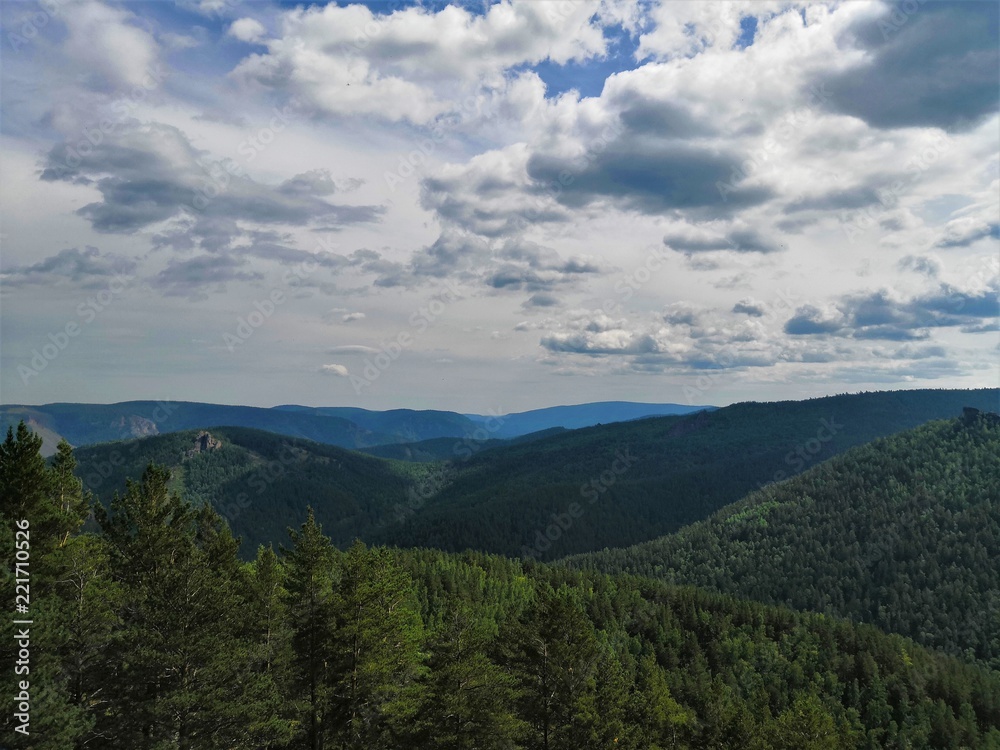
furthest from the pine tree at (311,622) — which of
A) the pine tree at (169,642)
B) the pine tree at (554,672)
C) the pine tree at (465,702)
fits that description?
the pine tree at (554,672)

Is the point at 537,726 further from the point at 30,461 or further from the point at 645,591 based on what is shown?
the point at 645,591

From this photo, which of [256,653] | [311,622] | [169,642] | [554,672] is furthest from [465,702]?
[169,642]

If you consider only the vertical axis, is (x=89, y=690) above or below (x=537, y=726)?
above

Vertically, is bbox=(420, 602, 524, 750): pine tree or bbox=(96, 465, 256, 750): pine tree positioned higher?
Answer: bbox=(96, 465, 256, 750): pine tree

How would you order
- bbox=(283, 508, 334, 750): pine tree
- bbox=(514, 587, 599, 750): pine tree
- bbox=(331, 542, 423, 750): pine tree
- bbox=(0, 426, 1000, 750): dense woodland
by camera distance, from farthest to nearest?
bbox=(514, 587, 599, 750): pine tree, bbox=(283, 508, 334, 750): pine tree, bbox=(331, 542, 423, 750): pine tree, bbox=(0, 426, 1000, 750): dense woodland

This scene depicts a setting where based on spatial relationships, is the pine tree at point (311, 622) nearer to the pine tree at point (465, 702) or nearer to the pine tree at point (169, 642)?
the pine tree at point (169, 642)

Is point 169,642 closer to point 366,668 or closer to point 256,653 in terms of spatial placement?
point 256,653

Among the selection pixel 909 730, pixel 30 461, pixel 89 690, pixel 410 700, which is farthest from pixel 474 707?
pixel 909 730

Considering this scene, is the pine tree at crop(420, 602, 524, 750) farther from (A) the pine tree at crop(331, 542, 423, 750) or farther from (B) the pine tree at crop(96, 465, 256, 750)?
(B) the pine tree at crop(96, 465, 256, 750)

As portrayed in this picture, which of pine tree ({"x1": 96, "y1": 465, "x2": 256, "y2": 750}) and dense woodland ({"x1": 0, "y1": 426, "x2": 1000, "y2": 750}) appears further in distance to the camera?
pine tree ({"x1": 96, "y1": 465, "x2": 256, "y2": 750})

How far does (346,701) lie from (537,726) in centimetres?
1195

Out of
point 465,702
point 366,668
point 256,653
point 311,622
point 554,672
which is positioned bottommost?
point 554,672

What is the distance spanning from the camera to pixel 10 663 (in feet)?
67.8

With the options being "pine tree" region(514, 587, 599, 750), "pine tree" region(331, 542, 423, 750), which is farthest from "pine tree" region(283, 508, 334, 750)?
"pine tree" region(514, 587, 599, 750)
